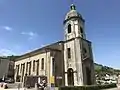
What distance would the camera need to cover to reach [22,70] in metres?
52.3

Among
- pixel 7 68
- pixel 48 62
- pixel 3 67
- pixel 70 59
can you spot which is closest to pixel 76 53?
pixel 70 59

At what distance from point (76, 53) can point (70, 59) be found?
7.73 feet

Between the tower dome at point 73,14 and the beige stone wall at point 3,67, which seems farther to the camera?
the beige stone wall at point 3,67

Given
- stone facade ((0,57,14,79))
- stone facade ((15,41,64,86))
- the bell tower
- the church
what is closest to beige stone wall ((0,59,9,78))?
stone facade ((0,57,14,79))

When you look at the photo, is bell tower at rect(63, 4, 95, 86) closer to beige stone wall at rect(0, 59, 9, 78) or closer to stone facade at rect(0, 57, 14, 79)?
stone facade at rect(0, 57, 14, 79)

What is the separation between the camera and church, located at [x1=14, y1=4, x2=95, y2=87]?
37.6 m

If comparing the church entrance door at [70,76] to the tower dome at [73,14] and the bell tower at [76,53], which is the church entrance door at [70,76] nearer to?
the bell tower at [76,53]

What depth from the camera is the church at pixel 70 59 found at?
37.6 m

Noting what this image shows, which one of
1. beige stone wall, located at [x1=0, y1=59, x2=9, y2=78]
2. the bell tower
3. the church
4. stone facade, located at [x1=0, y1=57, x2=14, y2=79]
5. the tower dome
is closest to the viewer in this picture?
the bell tower

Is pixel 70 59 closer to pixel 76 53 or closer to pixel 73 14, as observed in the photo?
pixel 76 53

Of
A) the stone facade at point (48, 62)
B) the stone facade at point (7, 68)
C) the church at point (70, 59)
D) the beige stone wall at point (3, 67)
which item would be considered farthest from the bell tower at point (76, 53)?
the beige stone wall at point (3, 67)

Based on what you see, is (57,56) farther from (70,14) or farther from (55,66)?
(70,14)

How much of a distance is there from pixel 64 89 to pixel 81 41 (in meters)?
16.0

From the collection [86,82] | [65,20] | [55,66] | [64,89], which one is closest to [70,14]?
[65,20]
